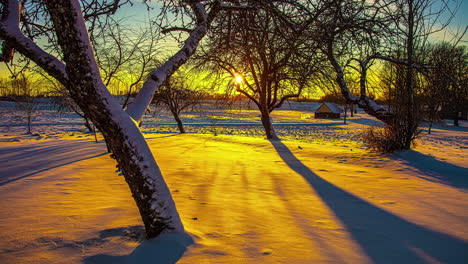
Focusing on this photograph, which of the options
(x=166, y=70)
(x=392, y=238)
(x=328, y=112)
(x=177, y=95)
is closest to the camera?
(x=392, y=238)

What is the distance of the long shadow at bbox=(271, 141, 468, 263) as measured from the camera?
2008mm

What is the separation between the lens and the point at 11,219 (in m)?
2.50

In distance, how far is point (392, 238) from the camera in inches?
91.8

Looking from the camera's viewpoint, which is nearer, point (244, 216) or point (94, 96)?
point (94, 96)

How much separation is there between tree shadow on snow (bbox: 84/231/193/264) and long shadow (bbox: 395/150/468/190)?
4741mm

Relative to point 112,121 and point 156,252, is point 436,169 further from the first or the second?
point 112,121

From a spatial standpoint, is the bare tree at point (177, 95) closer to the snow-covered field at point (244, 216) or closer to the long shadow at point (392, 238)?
the snow-covered field at point (244, 216)

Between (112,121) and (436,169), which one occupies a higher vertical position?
(112,121)

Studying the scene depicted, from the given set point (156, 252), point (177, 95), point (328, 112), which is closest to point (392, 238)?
point (156, 252)

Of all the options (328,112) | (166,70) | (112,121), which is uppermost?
(328,112)

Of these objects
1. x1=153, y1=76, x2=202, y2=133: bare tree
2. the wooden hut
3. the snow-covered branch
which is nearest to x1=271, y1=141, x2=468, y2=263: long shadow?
the snow-covered branch

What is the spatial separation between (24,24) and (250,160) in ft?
16.5

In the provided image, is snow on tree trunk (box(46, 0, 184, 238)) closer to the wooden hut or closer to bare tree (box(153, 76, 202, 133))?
bare tree (box(153, 76, 202, 133))

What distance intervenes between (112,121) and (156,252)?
1110 mm
